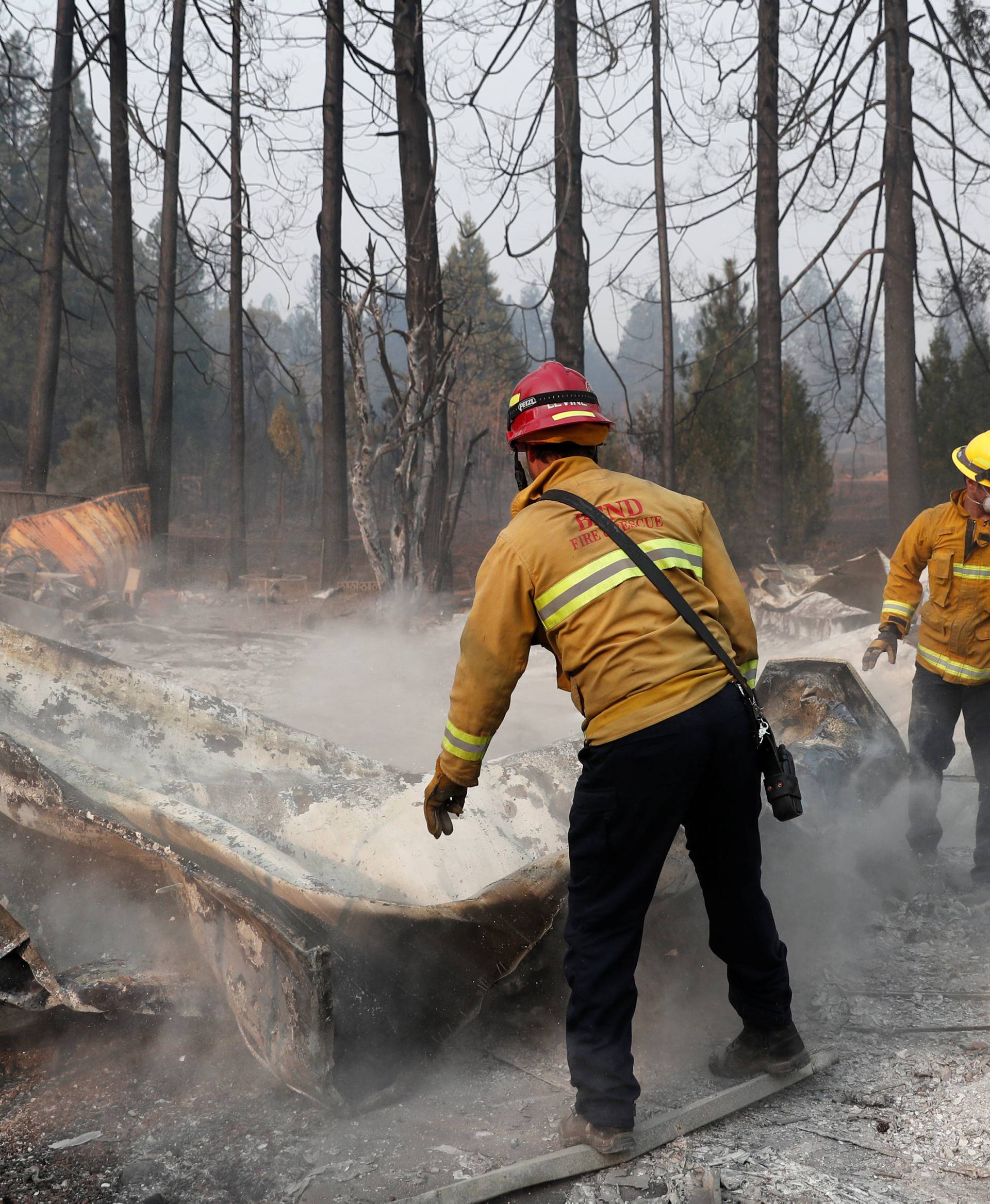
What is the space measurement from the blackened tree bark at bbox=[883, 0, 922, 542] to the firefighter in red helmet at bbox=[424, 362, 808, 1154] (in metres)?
9.69

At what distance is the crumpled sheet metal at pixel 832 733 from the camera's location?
4.30 meters

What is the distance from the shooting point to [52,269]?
14.3 meters

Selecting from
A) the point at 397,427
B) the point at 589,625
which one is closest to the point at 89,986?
the point at 589,625

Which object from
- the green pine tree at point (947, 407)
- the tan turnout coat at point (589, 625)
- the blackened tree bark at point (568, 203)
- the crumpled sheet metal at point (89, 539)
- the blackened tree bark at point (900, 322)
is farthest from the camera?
the green pine tree at point (947, 407)

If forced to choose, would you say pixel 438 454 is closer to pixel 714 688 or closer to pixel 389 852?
pixel 389 852

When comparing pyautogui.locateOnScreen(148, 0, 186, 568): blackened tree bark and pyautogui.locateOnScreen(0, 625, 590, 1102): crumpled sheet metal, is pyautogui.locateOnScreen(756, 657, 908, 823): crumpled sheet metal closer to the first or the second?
pyautogui.locateOnScreen(0, 625, 590, 1102): crumpled sheet metal

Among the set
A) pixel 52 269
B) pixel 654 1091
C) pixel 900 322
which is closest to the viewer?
pixel 654 1091

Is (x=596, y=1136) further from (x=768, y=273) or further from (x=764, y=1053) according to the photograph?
(x=768, y=273)

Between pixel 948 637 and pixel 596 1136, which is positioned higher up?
pixel 948 637

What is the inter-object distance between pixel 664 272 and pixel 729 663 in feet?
49.0

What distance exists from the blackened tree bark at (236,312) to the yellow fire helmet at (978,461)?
13.2 m

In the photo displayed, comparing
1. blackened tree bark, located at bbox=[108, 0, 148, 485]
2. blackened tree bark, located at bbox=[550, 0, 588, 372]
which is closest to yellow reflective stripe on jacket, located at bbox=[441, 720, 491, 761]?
blackened tree bark, located at bbox=[550, 0, 588, 372]

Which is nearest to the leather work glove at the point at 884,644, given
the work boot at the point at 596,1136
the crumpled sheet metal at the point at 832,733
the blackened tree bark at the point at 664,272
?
the crumpled sheet metal at the point at 832,733

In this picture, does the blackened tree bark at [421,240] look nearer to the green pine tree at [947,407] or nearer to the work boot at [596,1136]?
the work boot at [596,1136]
